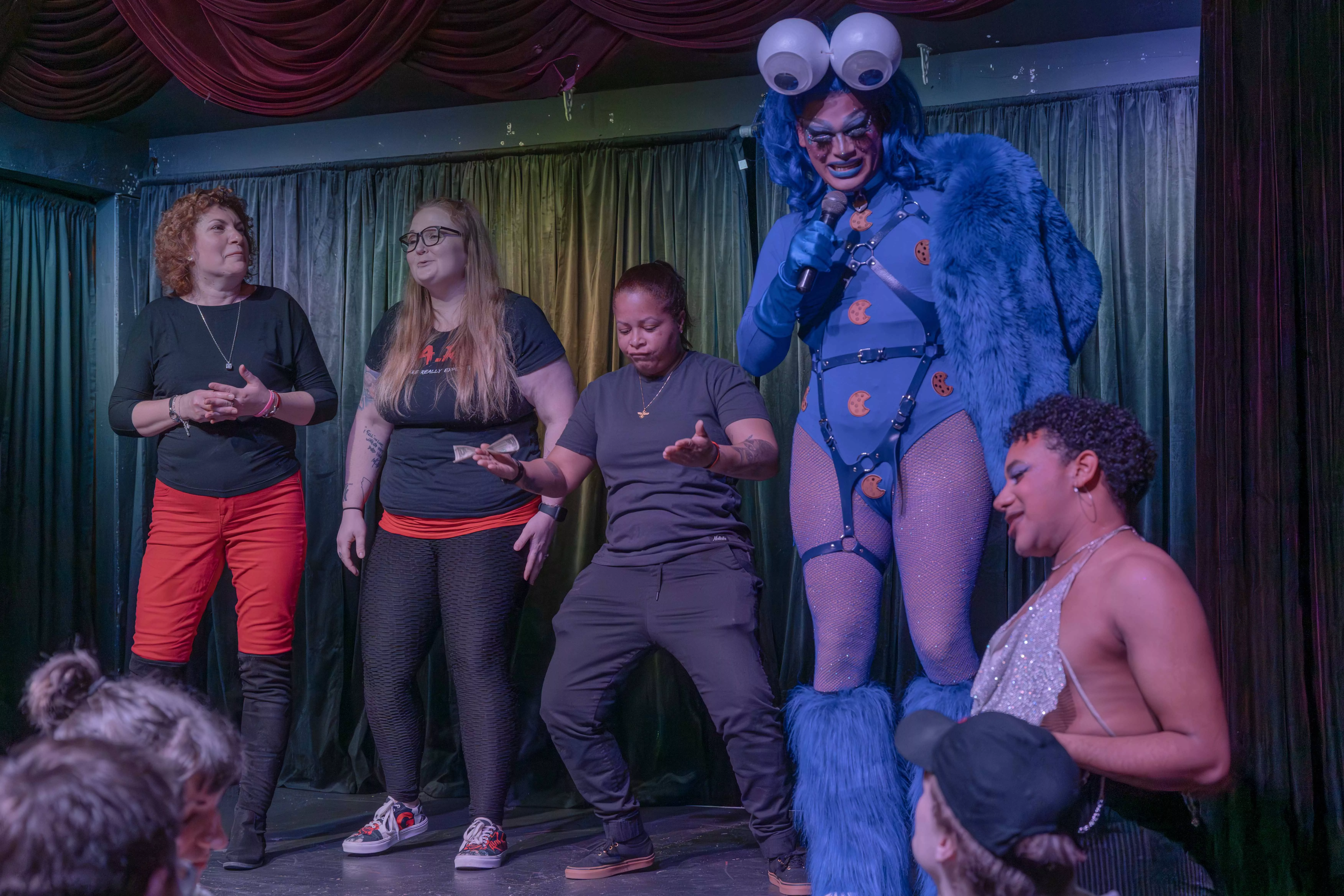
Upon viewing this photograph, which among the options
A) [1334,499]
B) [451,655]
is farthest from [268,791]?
[1334,499]

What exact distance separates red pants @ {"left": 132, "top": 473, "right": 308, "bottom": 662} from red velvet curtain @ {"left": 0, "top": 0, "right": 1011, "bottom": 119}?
1.41 meters

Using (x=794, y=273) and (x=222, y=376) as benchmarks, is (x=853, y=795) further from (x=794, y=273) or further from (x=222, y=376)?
(x=222, y=376)

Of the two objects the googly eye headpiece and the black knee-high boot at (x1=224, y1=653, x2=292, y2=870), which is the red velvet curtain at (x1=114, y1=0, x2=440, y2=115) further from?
the black knee-high boot at (x1=224, y1=653, x2=292, y2=870)

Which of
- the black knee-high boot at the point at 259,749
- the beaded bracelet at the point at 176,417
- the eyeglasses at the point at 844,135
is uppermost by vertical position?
the eyeglasses at the point at 844,135

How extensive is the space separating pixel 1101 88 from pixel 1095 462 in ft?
Answer: 8.55

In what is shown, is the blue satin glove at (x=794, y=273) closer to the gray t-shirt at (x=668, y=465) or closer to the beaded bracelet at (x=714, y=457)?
the beaded bracelet at (x=714, y=457)

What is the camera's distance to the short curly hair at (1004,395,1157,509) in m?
1.71

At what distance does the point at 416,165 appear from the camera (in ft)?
14.9

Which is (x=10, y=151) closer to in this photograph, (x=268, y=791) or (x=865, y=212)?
(x=268, y=791)

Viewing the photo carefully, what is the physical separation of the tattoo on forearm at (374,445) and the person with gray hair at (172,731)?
7.03 feet

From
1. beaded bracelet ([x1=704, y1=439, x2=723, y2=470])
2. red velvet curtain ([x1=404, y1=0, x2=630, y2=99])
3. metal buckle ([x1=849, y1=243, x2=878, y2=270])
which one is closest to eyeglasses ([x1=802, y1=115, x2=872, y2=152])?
metal buckle ([x1=849, y1=243, x2=878, y2=270])

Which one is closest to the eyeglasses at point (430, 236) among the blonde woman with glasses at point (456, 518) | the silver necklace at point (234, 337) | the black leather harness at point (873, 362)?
the blonde woman with glasses at point (456, 518)

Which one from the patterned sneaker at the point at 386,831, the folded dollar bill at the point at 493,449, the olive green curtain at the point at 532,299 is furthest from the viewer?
the olive green curtain at the point at 532,299

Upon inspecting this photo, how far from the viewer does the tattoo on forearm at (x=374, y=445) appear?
141 inches
